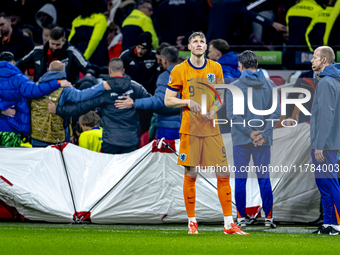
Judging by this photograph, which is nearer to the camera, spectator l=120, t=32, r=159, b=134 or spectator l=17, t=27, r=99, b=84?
spectator l=17, t=27, r=99, b=84

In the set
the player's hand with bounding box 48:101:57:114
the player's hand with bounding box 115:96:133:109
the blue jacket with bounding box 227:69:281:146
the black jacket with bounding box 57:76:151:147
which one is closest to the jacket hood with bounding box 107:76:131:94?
the black jacket with bounding box 57:76:151:147

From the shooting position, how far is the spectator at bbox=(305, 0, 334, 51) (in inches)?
393

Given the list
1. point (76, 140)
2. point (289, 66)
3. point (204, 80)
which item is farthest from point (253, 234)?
point (289, 66)

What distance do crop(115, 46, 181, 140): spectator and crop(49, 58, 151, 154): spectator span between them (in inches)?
4.2

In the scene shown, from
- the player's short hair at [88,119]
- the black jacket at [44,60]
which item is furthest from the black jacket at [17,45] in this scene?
the player's short hair at [88,119]

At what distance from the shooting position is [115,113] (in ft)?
24.1

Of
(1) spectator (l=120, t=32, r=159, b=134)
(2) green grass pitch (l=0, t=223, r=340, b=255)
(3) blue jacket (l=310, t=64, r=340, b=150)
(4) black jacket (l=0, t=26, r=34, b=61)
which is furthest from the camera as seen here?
(4) black jacket (l=0, t=26, r=34, b=61)

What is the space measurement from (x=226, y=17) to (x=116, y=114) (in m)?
3.43

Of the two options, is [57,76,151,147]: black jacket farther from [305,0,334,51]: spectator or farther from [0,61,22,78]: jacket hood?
[305,0,334,51]: spectator

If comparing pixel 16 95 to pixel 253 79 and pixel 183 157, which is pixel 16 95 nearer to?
pixel 183 157

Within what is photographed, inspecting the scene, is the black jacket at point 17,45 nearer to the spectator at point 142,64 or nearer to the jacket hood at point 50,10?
the jacket hood at point 50,10

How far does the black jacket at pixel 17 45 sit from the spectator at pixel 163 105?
12.1ft

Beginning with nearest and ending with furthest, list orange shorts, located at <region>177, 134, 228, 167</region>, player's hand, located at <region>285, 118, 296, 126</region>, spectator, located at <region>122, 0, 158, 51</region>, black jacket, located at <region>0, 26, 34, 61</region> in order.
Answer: orange shorts, located at <region>177, 134, 228, 167</region> < player's hand, located at <region>285, 118, 296, 126</region> < black jacket, located at <region>0, 26, 34, 61</region> < spectator, located at <region>122, 0, 158, 51</region>

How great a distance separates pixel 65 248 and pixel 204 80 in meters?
2.21
